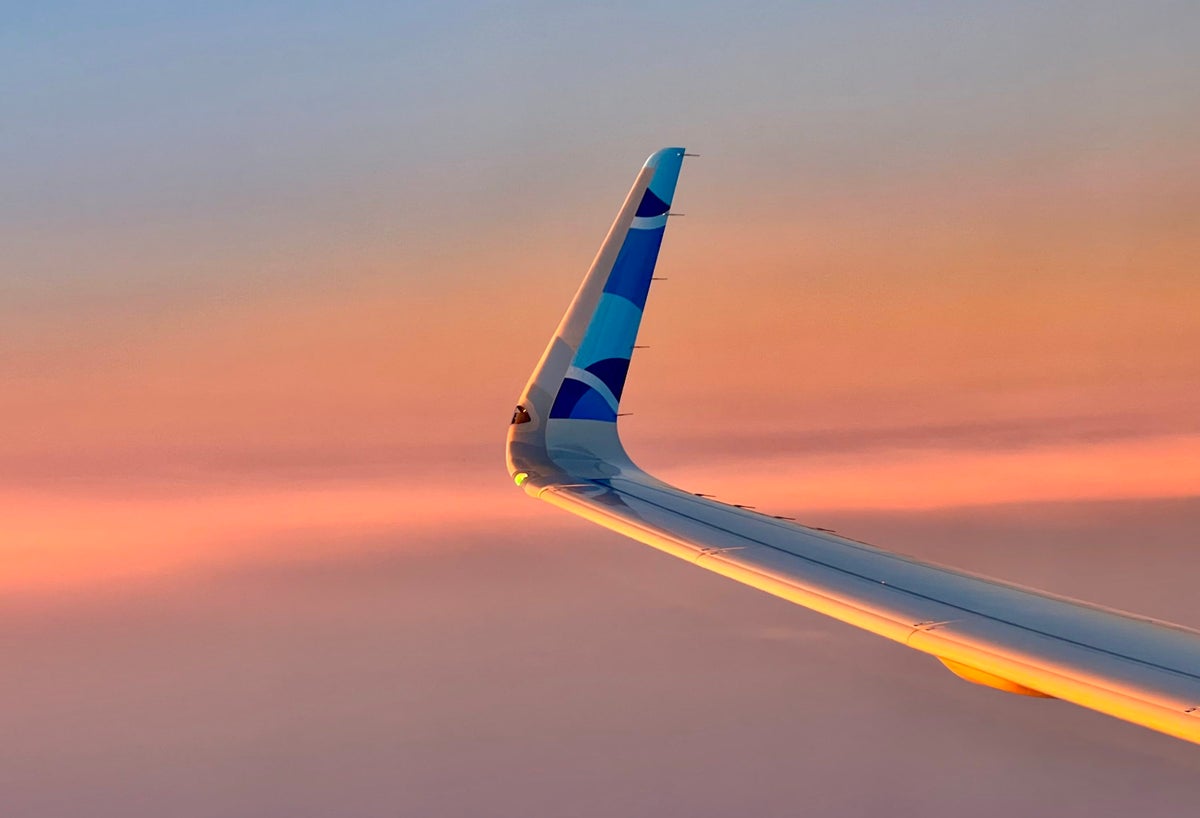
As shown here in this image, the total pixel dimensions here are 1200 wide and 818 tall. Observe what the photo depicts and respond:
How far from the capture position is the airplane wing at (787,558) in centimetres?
698

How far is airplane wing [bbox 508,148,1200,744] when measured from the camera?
6.98m

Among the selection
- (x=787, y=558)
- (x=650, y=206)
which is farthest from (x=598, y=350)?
(x=787, y=558)

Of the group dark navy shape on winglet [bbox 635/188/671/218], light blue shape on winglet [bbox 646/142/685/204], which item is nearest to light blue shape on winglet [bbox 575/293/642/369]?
dark navy shape on winglet [bbox 635/188/671/218]

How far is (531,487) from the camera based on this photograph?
14.6m

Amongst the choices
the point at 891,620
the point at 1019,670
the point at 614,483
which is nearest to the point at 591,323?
the point at 614,483

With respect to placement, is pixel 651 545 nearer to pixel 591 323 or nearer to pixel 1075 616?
pixel 1075 616

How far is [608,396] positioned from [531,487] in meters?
2.71

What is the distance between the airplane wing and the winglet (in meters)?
0.02

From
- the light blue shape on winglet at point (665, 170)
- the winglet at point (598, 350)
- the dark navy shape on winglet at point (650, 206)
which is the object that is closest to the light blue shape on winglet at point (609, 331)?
the winglet at point (598, 350)

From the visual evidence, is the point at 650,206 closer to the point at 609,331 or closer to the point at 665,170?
the point at 665,170

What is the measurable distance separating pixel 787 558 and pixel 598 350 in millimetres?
7031

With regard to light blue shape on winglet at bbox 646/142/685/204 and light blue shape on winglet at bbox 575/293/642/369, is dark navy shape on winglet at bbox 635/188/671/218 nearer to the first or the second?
light blue shape on winglet at bbox 646/142/685/204

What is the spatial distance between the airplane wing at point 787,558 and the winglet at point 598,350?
0.02 m

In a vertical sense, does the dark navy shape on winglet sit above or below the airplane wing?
above
